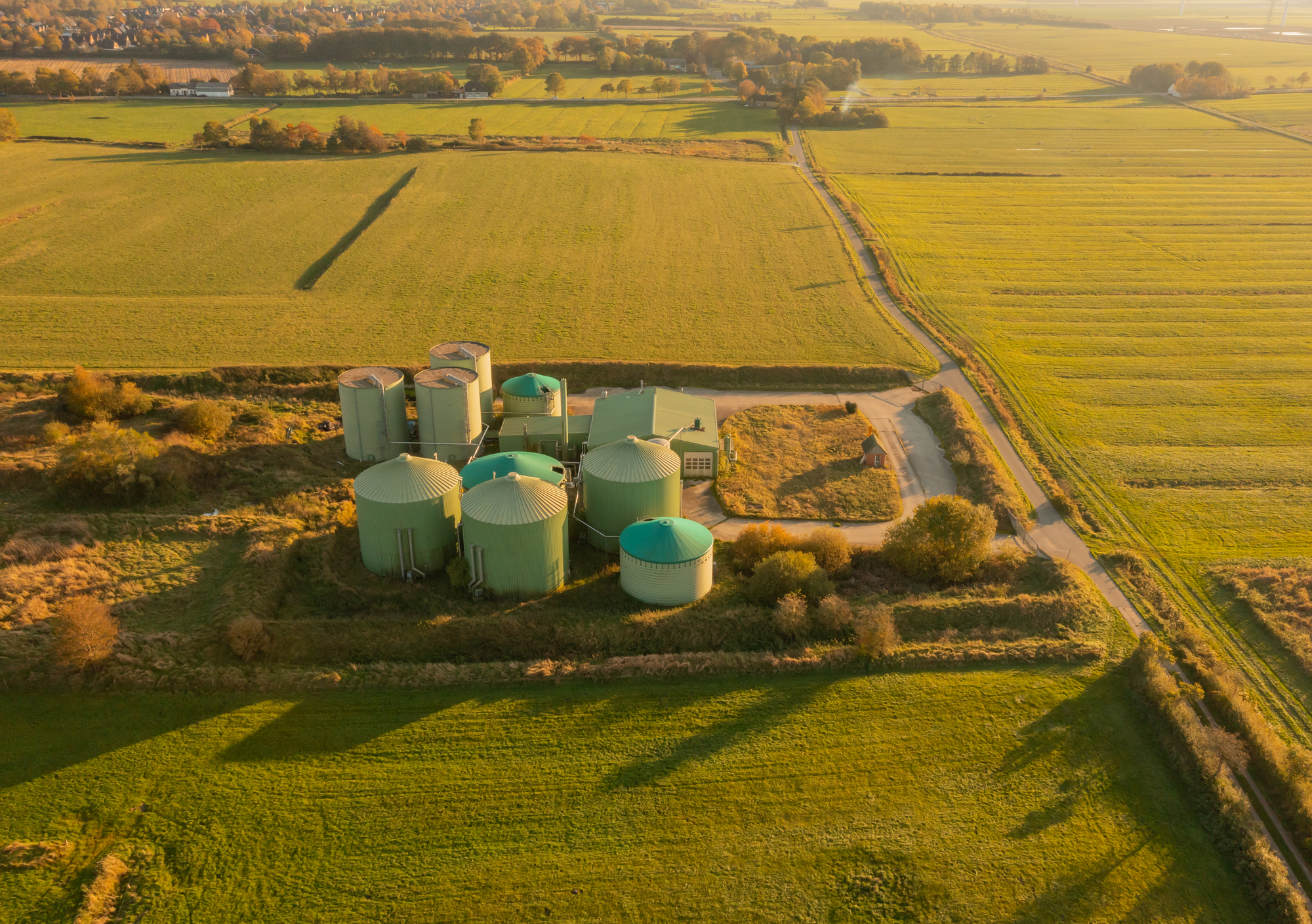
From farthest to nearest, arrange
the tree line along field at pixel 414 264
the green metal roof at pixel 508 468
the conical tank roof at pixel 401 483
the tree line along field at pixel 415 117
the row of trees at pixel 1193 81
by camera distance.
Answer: the row of trees at pixel 1193 81
the tree line along field at pixel 415 117
the tree line along field at pixel 414 264
the green metal roof at pixel 508 468
the conical tank roof at pixel 401 483

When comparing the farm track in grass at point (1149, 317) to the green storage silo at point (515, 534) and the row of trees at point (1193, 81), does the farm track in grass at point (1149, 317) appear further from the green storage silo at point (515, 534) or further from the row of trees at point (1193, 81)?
the row of trees at point (1193, 81)

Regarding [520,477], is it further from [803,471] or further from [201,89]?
[201,89]

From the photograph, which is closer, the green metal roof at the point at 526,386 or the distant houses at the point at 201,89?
the green metal roof at the point at 526,386

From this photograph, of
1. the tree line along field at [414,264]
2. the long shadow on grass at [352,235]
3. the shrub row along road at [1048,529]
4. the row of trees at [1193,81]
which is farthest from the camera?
the row of trees at [1193,81]

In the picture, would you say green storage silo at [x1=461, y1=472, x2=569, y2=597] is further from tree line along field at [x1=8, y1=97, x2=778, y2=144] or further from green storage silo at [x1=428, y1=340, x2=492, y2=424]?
tree line along field at [x1=8, y1=97, x2=778, y2=144]

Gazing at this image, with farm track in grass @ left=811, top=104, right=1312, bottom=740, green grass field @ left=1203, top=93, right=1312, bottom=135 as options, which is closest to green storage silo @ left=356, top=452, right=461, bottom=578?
farm track in grass @ left=811, top=104, right=1312, bottom=740

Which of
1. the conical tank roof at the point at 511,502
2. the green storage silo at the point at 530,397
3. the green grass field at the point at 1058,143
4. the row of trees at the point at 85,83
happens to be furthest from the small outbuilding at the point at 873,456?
the row of trees at the point at 85,83
